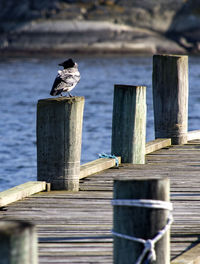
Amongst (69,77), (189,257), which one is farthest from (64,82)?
(189,257)

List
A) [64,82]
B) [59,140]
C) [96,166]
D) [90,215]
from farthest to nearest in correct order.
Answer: [96,166], [64,82], [59,140], [90,215]

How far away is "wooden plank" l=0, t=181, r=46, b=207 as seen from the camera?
252 inches

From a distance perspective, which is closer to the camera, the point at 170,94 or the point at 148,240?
the point at 148,240

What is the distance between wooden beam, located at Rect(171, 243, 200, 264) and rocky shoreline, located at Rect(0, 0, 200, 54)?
241 feet

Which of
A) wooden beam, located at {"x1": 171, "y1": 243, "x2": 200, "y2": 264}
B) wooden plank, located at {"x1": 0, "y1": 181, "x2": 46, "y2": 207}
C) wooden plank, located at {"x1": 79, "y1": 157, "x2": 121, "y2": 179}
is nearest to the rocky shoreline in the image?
wooden plank, located at {"x1": 79, "y1": 157, "x2": 121, "y2": 179}

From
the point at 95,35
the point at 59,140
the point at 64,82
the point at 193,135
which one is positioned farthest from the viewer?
the point at 95,35

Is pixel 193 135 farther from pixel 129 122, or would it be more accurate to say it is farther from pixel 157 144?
pixel 129 122

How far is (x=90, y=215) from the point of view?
6.08 meters

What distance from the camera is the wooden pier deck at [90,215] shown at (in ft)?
16.6

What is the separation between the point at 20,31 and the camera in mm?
78062

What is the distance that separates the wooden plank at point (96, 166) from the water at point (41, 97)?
20.6ft

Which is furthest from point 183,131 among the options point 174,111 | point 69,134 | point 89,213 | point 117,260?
point 117,260

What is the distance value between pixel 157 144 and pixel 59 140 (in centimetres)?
356

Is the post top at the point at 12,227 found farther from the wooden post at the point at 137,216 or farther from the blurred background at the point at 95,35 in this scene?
the blurred background at the point at 95,35
